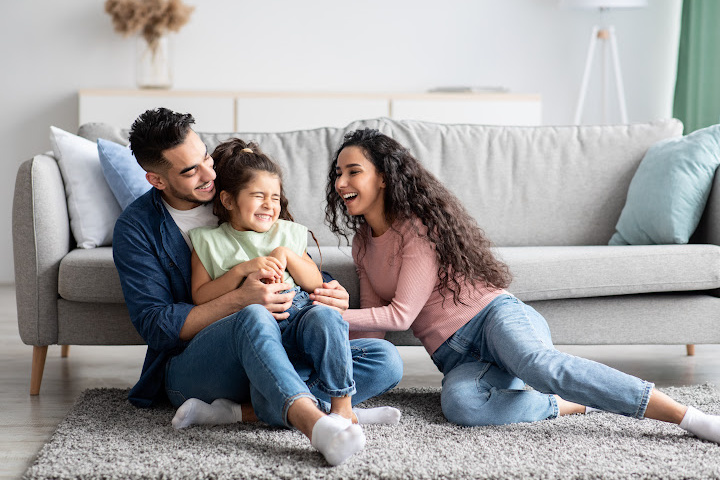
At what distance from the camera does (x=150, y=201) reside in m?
2.01

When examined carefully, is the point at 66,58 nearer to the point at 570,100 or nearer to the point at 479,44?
the point at 479,44

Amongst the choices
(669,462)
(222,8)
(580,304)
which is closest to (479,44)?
(222,8)

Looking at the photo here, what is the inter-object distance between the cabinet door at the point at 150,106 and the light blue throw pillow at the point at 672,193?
237 centimetres

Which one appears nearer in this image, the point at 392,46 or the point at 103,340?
the point at 103,340

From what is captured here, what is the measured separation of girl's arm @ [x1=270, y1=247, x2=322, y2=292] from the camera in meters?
1.92

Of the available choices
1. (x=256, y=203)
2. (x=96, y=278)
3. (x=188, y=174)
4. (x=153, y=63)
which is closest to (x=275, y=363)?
(x=256, y=203)

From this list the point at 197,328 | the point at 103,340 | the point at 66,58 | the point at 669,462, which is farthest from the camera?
the point at 66,58

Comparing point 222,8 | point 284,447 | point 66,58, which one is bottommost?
point 284,447

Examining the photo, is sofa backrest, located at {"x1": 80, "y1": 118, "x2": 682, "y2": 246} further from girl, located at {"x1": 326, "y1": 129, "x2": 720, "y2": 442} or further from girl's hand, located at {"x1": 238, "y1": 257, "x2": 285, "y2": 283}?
girl's hand, located at {"x1": 238, "y1": 257, "x2": 285, "y2": 283}

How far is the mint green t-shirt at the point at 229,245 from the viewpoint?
193 cm

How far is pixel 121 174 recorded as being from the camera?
8.17 feet

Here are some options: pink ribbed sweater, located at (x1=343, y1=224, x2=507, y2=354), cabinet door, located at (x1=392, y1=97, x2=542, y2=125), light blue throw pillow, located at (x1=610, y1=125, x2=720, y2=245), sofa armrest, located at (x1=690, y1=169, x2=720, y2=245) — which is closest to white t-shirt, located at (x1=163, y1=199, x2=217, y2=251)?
pink ribbed sweater, located at (x1=343, y1=224, x2=507, y2=354)

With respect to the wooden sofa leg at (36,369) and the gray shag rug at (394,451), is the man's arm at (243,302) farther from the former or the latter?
the wooden sofa leg at (36,369)

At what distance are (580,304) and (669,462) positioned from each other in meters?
0.74
